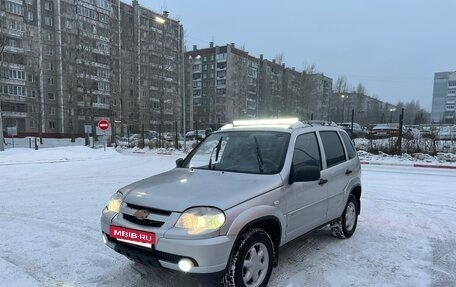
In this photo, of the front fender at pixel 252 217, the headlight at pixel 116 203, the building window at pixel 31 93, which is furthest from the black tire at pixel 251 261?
the building window at pixel 31 93

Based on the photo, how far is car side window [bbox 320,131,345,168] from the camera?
5.26m

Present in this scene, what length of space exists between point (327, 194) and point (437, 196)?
5.97m

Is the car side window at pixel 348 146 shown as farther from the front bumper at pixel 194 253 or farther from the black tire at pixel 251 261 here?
the front bumper at pixel 194 253

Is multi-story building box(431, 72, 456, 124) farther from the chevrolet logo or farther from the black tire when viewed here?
the chevrolet logo

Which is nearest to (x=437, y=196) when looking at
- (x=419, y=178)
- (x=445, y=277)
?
(x=419, y=178)

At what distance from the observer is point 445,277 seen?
4.30 metres

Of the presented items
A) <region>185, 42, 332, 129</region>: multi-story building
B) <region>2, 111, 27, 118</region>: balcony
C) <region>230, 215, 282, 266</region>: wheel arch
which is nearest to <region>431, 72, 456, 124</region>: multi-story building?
<region>185, 42, 332, 129</region>: multi-story building

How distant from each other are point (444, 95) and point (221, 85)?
230 feet

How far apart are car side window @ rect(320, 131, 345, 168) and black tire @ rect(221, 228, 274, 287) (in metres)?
1.83

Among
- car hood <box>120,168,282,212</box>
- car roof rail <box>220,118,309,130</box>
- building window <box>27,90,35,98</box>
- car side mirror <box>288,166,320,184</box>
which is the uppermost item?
building window <box>27,90,35,98</box>

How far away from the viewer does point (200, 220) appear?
336 cm

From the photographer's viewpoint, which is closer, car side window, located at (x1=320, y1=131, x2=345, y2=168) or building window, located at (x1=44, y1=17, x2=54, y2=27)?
car side window, located at (x1=320, y1=131, x2=345, y2=168)

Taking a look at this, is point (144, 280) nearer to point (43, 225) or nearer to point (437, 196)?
point (43, 225)

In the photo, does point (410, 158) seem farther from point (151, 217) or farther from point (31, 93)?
point (31, 93)
